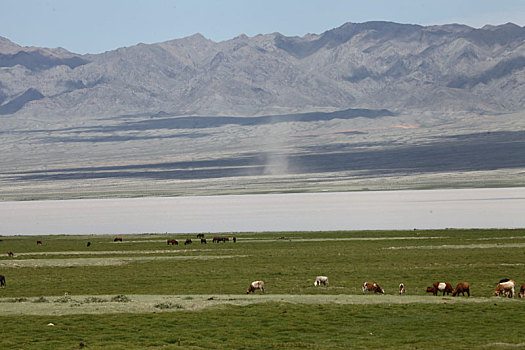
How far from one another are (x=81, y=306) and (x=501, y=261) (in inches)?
991

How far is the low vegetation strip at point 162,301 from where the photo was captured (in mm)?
30156

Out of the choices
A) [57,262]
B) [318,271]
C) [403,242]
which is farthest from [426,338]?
[403,242]

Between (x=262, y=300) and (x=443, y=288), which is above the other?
(x=443, y=288)

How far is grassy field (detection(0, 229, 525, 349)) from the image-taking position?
24.7 meters

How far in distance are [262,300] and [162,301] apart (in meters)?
3.84

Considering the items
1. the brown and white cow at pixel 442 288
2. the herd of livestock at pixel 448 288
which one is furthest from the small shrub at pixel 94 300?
the brown and white cow at pixel 442 288

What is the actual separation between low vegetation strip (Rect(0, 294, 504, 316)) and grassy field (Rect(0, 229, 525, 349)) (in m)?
0.05

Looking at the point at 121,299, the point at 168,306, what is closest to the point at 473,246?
the point at 121,299

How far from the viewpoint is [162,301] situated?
105ft

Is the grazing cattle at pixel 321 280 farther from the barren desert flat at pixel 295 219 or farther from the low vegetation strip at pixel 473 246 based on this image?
the barren desert flat at pixel 295 219

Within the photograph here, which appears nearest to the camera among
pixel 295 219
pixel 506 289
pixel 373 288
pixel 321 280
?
pixel 506 289

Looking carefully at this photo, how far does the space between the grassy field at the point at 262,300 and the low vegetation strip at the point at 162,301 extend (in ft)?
0.17

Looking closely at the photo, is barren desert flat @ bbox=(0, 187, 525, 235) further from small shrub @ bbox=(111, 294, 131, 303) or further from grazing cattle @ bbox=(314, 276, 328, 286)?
small shrub @ bbox=(111, 294, 131, 303)

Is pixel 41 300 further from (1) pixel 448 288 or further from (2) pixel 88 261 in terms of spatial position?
(2) pixel 88 261
